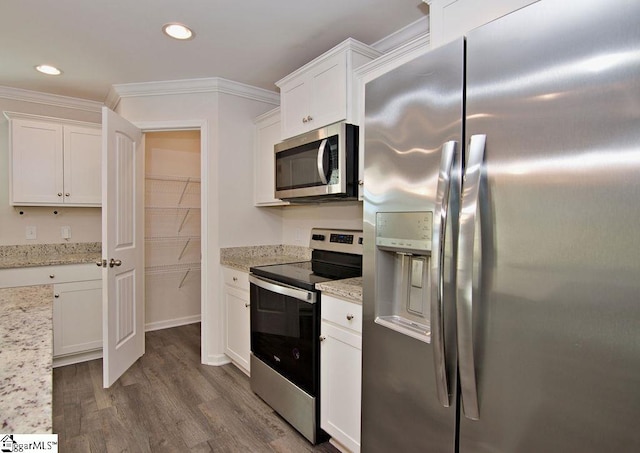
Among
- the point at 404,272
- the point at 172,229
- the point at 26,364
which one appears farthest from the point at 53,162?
the point at 404,272

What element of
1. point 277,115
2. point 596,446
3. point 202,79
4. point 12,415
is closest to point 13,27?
point 202,79

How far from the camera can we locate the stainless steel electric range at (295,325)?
1925 mm

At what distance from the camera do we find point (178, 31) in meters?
2.18

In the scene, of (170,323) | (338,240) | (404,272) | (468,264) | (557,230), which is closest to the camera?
(557,230)

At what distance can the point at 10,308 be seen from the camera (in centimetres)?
130

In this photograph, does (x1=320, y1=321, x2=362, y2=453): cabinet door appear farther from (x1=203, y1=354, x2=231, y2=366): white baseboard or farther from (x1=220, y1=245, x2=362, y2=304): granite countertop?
(x1=203, y1=354, x2=231, y2=366): white baseboard

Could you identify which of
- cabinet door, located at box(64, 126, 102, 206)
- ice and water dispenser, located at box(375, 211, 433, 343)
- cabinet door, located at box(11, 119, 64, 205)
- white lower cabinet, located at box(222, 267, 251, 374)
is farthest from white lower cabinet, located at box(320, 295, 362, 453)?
cabinet door, located at box(11, 119, 64, 205)

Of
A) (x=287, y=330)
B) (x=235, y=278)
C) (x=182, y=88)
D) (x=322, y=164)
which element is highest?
(x=182, y=88)

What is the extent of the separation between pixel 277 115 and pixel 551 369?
251 cm

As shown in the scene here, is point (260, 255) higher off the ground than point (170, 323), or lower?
higher

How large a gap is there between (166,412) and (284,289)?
116 cm

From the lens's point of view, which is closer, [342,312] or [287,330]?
[342,312]

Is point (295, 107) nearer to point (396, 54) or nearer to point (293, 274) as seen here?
point (396, 54)

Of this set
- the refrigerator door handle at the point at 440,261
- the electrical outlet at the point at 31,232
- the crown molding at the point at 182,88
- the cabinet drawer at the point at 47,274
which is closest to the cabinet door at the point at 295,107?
the crown molding at the point at 182,88
